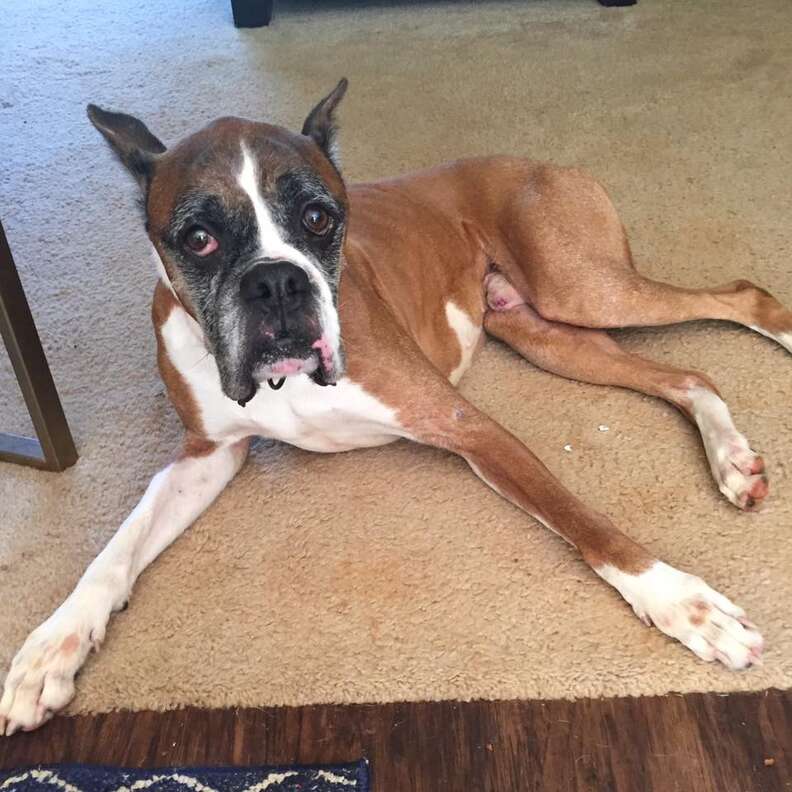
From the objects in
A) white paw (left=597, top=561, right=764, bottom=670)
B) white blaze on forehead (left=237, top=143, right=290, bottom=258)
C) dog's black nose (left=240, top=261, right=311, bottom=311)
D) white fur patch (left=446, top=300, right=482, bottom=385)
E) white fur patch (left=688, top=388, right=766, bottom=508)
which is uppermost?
white blaze on forehead (left=237, top=143, right=290, bottom=258)

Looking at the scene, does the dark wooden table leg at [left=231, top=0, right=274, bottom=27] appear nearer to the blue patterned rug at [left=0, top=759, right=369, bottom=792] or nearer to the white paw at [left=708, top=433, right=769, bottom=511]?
the white paw at [left=708, top=433, right=769, bottom=511]

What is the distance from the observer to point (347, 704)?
5.65ft

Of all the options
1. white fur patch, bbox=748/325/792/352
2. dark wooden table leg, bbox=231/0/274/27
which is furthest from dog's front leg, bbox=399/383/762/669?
dark wooden table leg, bbox=231/0/274/27

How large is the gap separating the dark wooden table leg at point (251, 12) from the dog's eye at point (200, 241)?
3.03m

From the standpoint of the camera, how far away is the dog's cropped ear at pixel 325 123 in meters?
2.04

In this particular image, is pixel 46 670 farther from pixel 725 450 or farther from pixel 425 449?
pixel 725 450

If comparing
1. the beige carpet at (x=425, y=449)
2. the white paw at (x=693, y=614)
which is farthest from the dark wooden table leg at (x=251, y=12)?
the white paw at (x=693, y=614)

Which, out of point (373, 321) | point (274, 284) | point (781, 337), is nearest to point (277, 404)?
point (373, 321)

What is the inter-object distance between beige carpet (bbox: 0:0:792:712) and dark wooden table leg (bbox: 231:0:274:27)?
353 millimetres

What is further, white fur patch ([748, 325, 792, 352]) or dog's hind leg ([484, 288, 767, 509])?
white fur patch ([748, 325, 792, 352])

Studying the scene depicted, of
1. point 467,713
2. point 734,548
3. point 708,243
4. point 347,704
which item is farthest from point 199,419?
point 708,243

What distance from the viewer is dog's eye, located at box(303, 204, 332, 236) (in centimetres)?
186

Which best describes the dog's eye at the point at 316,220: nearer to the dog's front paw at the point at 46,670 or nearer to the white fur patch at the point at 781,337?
the dog's front paw at the point at 46,670

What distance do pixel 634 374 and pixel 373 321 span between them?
0.67 meters
